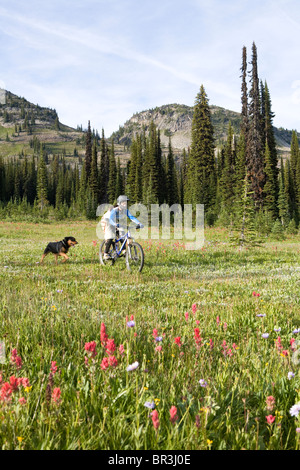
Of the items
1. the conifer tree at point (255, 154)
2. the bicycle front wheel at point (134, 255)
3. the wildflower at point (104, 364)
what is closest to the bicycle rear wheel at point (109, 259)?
the bicycle front wheel at point (134, 255)

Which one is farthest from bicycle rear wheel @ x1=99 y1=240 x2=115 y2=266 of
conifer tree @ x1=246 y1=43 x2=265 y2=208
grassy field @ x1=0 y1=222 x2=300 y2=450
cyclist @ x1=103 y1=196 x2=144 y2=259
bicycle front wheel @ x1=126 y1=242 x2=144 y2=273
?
conifer tree @ x1=246 y1=43 x2=265 y2=208

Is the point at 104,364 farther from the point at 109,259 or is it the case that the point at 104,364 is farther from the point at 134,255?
the point at 109,259

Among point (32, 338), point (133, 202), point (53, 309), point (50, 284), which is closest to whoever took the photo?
point (32, 338)

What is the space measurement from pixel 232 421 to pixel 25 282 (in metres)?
7.77

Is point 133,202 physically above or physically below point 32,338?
above

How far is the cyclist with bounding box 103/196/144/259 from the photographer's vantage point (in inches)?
468

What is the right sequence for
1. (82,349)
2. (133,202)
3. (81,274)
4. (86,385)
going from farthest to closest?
(133,202) → (81,274) → (82,349) → (86,385)

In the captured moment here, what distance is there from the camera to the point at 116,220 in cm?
1212

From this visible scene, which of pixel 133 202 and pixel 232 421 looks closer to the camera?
pixel 232 421

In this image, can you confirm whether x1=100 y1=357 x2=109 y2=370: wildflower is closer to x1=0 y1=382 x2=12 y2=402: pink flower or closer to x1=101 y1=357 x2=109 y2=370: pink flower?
x1=101 y1=357 x2=109 y2=370: pink flower

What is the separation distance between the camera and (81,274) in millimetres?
10609

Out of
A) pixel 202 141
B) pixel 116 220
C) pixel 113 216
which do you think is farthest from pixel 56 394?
pixel 202 141
